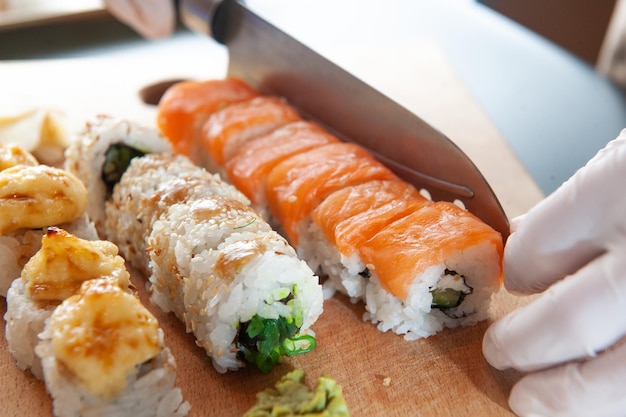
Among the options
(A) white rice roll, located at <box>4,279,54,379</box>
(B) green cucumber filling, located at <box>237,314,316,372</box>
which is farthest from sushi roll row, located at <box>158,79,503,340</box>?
(A) white rice roll, located at <box>4,279,54,379</box>

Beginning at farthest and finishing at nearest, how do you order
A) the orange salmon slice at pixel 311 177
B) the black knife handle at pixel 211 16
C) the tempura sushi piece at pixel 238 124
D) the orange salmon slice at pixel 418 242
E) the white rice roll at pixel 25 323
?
the black knife handle at pixel 211 16, the tempura sushi piece at pixel 238 124, the orange salmon slice at pixel 311 177, the orange salmon slice at pixel 418 242, the white rice roll at pixel 25 323

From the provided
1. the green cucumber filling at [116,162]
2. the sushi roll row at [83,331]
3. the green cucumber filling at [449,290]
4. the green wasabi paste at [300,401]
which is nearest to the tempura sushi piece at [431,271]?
the green cucumber filling at [449,290]

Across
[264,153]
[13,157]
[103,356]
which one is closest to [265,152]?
[264,153]

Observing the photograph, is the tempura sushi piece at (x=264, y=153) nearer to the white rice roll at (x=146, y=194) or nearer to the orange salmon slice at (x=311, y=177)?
the orange salmon slice at (x=311, y=177)

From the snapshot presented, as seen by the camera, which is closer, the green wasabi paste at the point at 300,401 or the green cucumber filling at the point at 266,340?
the green wasabi paste at the point at 300,401

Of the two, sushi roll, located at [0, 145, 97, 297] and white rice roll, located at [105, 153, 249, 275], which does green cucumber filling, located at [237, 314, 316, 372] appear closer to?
white rice roll, located at [105, 153, 249, 275]

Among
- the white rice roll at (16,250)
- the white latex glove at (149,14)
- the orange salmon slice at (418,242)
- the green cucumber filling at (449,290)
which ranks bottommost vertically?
the white rice roll at (16,250)

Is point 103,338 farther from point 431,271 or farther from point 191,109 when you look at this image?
point 191,109

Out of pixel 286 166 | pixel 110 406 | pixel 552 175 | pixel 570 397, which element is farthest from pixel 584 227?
pixel 552 175
